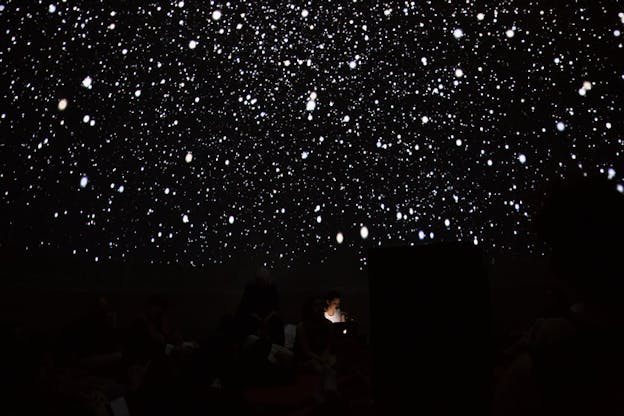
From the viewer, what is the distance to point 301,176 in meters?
5.76

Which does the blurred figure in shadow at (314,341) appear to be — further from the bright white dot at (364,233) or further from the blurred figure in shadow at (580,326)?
the bright white dot at (364,233)

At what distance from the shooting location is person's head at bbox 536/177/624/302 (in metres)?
0.56

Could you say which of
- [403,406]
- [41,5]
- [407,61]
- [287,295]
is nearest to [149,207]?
[287,295]

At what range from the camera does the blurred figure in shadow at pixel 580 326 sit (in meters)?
0.52

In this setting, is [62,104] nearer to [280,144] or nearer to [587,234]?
[280,144]

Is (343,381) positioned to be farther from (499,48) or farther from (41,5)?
(41,5)

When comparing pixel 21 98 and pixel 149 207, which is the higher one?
pixel 21 98

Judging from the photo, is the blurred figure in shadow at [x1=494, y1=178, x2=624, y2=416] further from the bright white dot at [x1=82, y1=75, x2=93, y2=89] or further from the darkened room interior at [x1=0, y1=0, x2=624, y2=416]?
the bright white dot at [x1=82, y1=75, x2=93, y2=89]

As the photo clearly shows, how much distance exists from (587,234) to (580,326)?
4.5 inches

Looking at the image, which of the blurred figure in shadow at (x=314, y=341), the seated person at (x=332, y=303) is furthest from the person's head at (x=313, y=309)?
the seated person at (x=332, y=303)

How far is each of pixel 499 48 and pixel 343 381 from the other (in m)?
4.35

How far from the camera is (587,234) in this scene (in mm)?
570

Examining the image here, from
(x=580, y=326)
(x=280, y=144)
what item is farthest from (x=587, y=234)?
(x=280, y=144)

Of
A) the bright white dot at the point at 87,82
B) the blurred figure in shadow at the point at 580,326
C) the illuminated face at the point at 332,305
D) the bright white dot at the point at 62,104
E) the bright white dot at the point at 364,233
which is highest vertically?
the bright white dot at the point at 87,82
